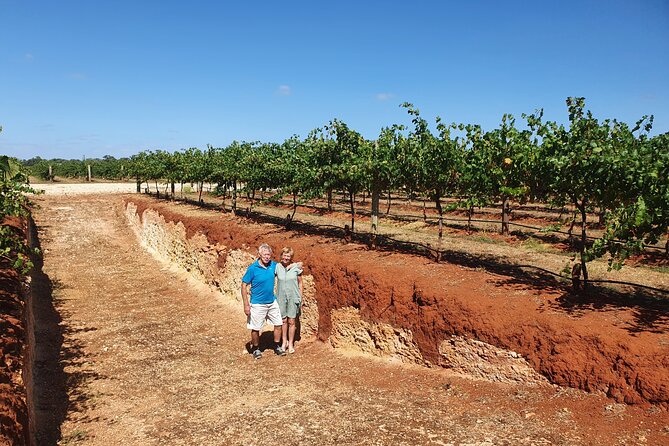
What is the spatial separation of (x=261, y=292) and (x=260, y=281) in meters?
0.26

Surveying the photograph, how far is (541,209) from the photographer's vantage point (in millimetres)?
27312

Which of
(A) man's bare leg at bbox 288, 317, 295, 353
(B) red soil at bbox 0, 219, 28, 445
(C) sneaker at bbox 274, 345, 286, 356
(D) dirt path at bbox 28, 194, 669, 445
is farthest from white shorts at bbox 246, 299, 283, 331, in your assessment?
(B) red soil at bbox 0, 219, 28, 445

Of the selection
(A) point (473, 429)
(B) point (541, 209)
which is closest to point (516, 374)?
(A) point (473, 429)

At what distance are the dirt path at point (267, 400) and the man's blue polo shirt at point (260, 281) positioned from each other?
1.61 m

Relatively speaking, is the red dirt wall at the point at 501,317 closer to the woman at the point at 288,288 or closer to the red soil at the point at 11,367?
the woman at the point at 288,288

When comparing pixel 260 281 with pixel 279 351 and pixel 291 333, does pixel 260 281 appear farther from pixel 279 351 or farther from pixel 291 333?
pixel 279 351

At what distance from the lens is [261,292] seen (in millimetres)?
9398

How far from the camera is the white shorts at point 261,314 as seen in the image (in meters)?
9.55

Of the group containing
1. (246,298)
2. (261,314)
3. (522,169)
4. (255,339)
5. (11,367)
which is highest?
(522,169)

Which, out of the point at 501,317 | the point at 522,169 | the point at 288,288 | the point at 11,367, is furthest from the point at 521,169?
the point at 11,367

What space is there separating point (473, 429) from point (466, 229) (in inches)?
576

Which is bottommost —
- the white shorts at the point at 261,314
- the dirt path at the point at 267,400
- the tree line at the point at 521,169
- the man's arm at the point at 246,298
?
the dirt path at the point at 267,400

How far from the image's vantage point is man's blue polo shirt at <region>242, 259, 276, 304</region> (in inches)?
365

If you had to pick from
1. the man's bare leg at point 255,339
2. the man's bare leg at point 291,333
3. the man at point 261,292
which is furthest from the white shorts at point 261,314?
the man's bare leg at point 291,333
